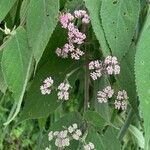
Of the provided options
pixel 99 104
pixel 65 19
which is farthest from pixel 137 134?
pixel 65 19

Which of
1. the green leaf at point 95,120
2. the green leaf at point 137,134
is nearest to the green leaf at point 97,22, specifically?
the green leaf at point 95,120

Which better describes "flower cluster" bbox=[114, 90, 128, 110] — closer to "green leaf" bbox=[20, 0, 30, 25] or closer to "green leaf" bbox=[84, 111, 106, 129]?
"green leaf" bbox=[84, 111, 106, 129]

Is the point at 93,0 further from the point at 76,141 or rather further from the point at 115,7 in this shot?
the point at 76,141

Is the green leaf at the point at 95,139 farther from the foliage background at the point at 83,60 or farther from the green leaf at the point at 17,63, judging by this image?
the green leaf at the point at 17,63

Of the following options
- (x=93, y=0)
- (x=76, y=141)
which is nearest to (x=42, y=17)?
(x=93, y=0)

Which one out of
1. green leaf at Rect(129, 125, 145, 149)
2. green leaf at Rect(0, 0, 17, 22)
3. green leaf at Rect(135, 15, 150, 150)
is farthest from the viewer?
green leaf at Rect(129, 125, 145, 149)

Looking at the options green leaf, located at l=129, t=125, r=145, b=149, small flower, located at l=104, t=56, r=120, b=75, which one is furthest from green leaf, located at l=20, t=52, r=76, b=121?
green leaf, located at l=129, t=125, r=145, b=149

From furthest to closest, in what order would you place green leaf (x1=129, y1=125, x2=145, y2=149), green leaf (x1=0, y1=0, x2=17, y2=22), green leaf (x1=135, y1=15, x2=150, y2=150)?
green leaf (x1=129, y1=125, x2=145, y2=149) < green leaf (x1=0, y1=0, x2=17, y2=22) < green leaf (x1=135, y1=15, x2=150, y2=150)
